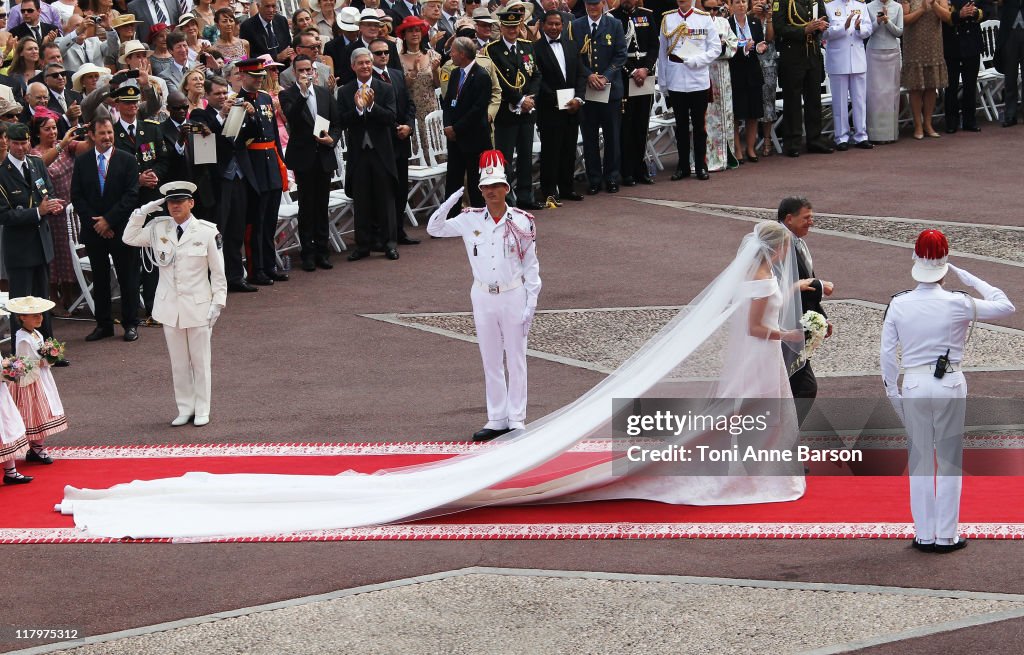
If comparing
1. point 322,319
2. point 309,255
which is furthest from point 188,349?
point 309,255

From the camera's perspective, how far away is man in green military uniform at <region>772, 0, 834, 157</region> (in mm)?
20812

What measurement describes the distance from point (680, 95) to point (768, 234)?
409 inches

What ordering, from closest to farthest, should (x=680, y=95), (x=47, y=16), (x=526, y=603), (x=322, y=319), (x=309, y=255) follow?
(x=526, y=603)
(x=322, y=319)
(x=309, y=255)
(x=47, y=16)
(x=680, y=95)

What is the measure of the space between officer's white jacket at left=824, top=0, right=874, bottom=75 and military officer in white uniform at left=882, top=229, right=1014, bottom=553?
13.1 metres

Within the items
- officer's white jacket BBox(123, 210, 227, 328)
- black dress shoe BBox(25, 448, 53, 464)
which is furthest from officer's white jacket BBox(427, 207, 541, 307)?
black dress shoe BBox(25, 448, 53, 464)

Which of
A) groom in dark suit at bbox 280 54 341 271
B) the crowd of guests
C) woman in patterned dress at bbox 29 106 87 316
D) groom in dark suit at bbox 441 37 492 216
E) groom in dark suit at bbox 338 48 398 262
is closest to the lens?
woman in patterned dress at bbox 29 106 87 316

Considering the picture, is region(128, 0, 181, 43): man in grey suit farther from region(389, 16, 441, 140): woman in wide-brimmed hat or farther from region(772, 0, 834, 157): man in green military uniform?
region(772, 0, 834, 157): man in green military uniform

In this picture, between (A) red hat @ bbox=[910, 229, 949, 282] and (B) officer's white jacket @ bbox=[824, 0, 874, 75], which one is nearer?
(A) red hat @ bbox=[910, 229, 949, 282]

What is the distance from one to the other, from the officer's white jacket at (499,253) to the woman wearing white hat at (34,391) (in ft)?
10.9

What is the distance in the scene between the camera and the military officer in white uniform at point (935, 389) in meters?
8.73

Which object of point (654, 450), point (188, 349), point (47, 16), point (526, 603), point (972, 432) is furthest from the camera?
point (47, 16)

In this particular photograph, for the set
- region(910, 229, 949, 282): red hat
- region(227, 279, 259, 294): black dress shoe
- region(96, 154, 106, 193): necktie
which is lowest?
region(227, 279, 259, 294): black dress shoe

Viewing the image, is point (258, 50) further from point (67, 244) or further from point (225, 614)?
point (225, 614)

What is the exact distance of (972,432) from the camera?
36.3 ft
